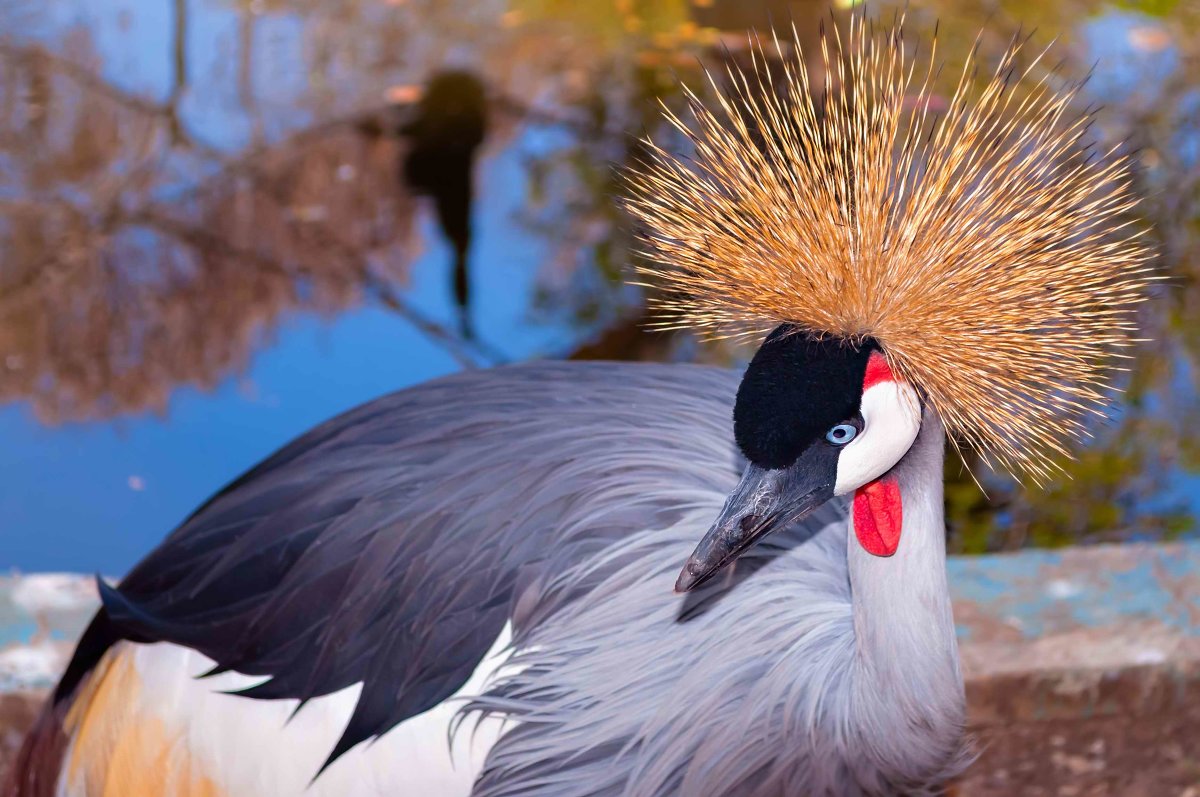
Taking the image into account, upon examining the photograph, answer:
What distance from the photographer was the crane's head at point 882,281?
1018 millimetres

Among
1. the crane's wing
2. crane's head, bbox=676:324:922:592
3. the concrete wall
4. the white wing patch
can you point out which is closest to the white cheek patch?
crane's head, bbox=676:324:922:592

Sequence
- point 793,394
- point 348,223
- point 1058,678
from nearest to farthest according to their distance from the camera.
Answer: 1. point 793,394
2. point 1058,678
3. point 348,223

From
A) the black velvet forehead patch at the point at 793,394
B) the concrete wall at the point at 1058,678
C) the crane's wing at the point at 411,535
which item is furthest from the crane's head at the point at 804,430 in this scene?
the concrete wall at the point at 1058,678

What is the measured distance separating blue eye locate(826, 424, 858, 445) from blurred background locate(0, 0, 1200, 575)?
3.58 feet

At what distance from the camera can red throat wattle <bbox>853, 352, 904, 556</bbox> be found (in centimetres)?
108

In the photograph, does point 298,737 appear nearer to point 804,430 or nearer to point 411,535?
point 411,535

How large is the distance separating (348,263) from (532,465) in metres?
1.79

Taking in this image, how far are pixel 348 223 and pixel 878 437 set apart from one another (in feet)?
7.72

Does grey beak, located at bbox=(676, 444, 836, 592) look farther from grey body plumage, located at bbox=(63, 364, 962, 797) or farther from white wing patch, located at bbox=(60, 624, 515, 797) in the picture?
white wing patch, located at bbox=(60, 624, 515, 797)

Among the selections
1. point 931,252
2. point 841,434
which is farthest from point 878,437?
point 931,252

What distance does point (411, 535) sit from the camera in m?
1.36

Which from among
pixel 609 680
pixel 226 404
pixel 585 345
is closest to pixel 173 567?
pixel 609 680

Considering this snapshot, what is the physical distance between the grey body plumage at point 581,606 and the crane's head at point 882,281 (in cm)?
8

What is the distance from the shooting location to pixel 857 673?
1.17 m
